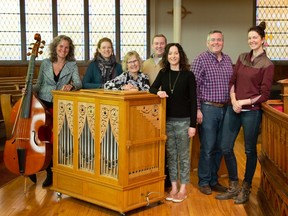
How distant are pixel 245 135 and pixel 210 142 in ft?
1.36

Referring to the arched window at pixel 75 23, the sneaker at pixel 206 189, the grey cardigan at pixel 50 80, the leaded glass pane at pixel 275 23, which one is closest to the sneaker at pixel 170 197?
the sneaker at pixel 206 189

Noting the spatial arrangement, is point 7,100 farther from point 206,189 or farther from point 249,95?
point 249,95

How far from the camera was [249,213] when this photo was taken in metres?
3.89

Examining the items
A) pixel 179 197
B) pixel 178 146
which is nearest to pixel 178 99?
pixel 178 146

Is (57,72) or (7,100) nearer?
(57,72)

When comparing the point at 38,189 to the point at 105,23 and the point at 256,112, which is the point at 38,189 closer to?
the point at 256,112

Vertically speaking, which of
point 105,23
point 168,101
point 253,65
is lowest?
point 168,101

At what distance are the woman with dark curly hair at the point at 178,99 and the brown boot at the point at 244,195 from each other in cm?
51

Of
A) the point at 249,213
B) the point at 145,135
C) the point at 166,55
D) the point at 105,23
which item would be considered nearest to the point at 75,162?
the point at 145,135

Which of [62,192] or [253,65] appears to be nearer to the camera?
[253,65]

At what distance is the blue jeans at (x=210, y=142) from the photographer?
422 cm

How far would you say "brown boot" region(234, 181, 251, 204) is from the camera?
4.14 metres

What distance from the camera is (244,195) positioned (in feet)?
13.6

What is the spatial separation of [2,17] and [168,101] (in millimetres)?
7080
